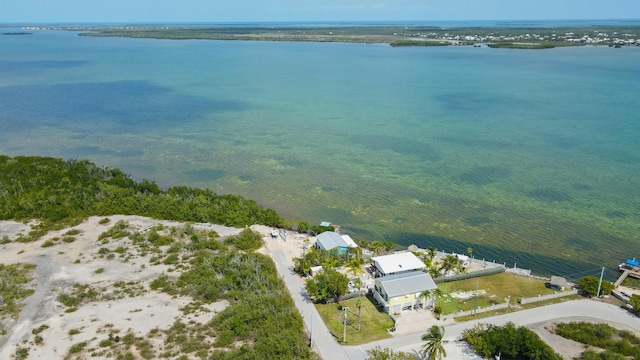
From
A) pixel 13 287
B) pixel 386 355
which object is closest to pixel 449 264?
pixel 386 355

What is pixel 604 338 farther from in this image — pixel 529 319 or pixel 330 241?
pixel 330 241

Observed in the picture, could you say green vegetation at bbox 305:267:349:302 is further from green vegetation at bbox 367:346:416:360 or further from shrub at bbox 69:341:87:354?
shrub at bbox 69:341:87:354

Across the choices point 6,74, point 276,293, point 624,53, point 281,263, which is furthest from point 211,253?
point 624,53

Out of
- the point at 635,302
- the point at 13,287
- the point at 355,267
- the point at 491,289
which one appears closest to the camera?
the point at 635,302

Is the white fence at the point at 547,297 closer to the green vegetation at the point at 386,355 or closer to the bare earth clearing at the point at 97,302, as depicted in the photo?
the bare earth clearing at the point at 97,302

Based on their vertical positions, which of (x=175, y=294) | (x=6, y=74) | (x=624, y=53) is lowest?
(x=175, y=294)

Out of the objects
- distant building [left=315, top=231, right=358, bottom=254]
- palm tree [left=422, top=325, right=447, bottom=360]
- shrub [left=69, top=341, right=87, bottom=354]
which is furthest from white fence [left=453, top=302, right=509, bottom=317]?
shrub [left=69, top=341, right=87, bottom=354]

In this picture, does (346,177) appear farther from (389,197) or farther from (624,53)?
(624,53)
